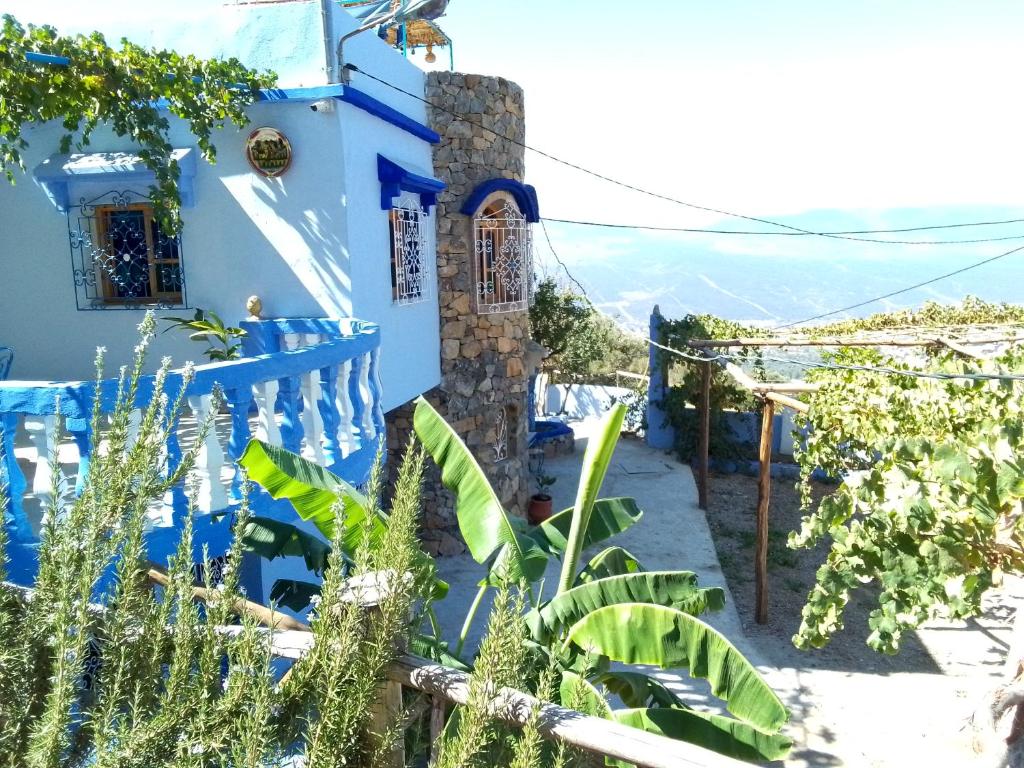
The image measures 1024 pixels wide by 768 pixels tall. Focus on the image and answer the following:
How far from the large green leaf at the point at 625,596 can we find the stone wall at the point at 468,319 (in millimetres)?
6187

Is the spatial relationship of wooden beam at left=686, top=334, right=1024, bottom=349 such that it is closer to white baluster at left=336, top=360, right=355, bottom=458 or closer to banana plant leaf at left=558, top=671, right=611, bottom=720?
white baluster at left=336, top=360, right=355, bottom=458

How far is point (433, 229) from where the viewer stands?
9.80 m

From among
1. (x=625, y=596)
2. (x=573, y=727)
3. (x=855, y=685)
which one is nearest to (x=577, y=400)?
(x=855, y=685)

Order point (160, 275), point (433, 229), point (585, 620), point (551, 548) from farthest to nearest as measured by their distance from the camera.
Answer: point (433, 229)
point (160, 275)
point (551, 548)
point (585, 620)

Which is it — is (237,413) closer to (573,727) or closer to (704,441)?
(573,727)

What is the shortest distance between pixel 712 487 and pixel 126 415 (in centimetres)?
1417

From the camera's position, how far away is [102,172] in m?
6.90

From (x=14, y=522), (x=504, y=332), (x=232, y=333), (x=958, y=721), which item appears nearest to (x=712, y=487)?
(x=504, y=332)

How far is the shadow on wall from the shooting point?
19531 mm

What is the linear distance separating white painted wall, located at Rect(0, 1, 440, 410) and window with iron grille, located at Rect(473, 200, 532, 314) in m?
2.70

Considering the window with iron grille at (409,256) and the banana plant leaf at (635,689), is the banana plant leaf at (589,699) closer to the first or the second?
the banana plant leaf at (635,689)

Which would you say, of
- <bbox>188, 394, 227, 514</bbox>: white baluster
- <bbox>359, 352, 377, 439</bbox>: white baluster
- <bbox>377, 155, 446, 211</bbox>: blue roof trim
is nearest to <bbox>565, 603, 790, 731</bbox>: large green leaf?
<bbox>188, 394, 227, 514</bbox>: white baluster

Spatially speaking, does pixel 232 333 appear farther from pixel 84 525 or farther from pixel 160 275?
pixel 84 525

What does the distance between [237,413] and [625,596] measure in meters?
2.41
